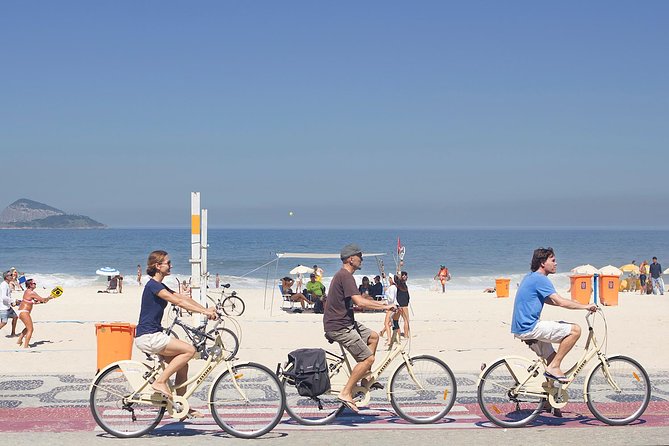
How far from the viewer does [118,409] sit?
Answer: 680 centimetres

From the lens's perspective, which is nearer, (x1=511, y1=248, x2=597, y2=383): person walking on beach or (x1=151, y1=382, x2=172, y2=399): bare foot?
(x1=151, y1=382, x2=172, y2=399): bare foot

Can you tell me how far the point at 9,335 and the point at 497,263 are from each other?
6859cm

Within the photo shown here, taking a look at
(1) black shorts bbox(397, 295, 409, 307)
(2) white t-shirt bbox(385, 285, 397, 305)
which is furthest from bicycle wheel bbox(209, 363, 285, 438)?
(2) white t-shirt bbox(385, 285, 397, 305)

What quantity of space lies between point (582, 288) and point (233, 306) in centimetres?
1024

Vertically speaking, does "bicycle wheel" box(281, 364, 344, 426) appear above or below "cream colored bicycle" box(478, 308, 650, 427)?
below

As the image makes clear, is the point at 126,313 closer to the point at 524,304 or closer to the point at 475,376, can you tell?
the point at 475,376

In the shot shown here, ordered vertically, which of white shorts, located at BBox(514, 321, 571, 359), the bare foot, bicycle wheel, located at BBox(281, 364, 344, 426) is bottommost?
bicycle wheel, located at BBox(281, 364, 344, 426)

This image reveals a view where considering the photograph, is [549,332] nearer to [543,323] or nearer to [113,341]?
[543,323]

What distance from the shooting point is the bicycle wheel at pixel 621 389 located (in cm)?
718

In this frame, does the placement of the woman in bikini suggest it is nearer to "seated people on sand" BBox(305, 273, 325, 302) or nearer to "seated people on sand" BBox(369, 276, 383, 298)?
"seated people on sand" BBox(305, 273, 325, 302)

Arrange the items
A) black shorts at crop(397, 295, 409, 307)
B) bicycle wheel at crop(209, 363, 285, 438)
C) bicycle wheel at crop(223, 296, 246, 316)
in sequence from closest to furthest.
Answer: bicycle wheel at crop(209, 363, 285, 438) → black shorts at crop(397, 295, 409, 307) → bicycle wheel at crop(223, 296, 246, 316)

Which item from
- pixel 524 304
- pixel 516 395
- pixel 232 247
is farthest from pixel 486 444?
pixel 232 247

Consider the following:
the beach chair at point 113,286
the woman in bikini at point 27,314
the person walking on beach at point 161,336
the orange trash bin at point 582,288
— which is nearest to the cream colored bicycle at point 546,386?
the person walking on beach at point 161,336

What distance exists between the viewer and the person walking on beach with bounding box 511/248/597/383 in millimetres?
7028
